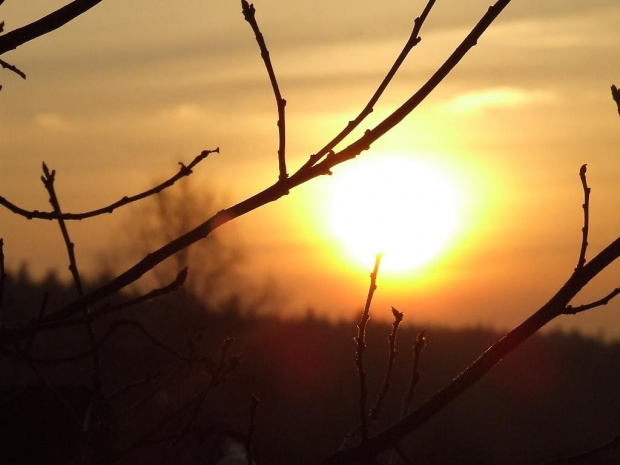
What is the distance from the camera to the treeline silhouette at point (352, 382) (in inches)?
976

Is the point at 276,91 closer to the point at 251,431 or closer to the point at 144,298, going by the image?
the point at 144,298

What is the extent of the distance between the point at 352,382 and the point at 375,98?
2712 centimetres

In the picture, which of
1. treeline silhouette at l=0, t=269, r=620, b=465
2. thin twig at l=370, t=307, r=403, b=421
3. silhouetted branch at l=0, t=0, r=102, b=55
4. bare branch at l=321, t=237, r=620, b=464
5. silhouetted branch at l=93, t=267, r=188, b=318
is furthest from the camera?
treeline silhouette at l=0, t=269, r=620, b=465

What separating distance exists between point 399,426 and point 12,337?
3.40ft

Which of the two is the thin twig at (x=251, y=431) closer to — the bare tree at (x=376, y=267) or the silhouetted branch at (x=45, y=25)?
the bare tree at (x=376, y=267)

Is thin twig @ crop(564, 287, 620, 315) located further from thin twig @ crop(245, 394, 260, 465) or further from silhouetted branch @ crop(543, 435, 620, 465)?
thin twig @ crop(245, 394, 260, 465)

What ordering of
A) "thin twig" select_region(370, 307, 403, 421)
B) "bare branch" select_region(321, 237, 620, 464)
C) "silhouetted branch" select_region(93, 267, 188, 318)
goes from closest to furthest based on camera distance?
1. "bare branch" select_region(321, 237, 620, 464)
2. "silhouetted branch" select_region(93, 267, 188, 318)
3. "thin twig" select_region(370, 307, 403, 421)

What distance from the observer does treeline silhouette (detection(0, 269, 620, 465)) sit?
24.8 meters

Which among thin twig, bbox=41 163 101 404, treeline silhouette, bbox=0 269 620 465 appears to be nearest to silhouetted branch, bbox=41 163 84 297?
thin twig, bbox=41 163 101 404

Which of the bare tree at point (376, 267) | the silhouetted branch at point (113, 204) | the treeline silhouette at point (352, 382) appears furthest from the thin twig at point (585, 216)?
the treeline silhouette at point (352, 382)

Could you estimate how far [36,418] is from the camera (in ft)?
14.5

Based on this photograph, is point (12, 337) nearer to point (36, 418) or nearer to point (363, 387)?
point (363, 387)

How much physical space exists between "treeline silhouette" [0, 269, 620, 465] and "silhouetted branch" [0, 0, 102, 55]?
18315 mm

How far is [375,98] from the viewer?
91.0 inches
